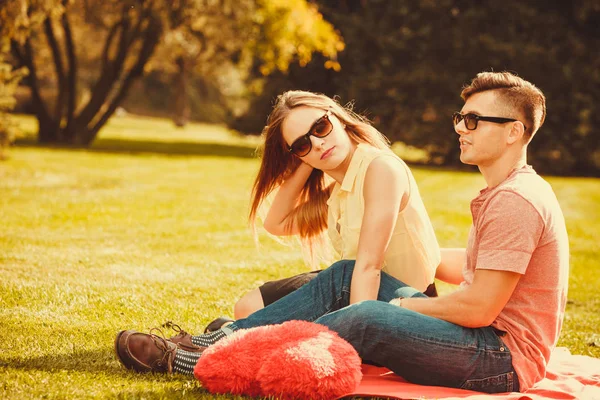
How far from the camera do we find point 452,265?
4.25 metres

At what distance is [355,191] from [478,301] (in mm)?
1101

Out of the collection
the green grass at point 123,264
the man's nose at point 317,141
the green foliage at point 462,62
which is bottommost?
the green grass at point 123,264

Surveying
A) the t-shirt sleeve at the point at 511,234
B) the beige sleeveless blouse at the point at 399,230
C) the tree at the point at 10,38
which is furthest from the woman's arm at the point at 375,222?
the tree at the point at 10,38

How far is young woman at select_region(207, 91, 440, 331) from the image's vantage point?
354cm

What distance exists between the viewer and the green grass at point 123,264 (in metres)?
3.60

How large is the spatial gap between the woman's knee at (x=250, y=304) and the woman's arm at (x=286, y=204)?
525mm

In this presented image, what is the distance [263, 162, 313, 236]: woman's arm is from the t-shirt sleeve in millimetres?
1680

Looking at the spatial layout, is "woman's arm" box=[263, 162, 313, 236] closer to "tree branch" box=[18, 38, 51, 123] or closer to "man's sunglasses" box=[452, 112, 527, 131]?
"man's sunglasses" box=[452, 112, 527, 131]

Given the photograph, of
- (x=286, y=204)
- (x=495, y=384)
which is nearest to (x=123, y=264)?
(x=286, y=204)

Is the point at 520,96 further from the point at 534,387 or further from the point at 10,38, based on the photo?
the point at 10,38

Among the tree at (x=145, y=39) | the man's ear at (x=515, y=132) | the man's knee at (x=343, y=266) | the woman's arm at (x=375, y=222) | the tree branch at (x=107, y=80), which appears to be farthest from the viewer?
the tree branch at (x=107, y=80)

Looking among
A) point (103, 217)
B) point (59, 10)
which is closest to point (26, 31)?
point (59, 10)

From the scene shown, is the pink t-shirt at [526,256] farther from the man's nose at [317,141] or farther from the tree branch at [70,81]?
the tree branch at [70,81]

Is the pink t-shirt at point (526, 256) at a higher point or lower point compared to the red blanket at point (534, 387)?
higher
